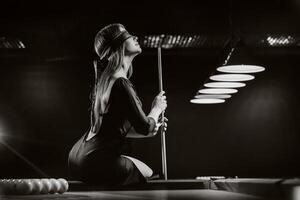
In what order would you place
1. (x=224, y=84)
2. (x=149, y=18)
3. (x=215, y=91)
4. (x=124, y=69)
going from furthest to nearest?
1. (x=215, y=91)
2. (x=224, y=84)
3. (x=149, y=18)
4. (x=124, y=69)

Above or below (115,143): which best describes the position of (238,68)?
above

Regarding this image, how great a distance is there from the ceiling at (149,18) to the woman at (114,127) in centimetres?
172

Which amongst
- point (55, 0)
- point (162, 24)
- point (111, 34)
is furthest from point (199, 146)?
point (111, 34)

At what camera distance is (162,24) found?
576 cm

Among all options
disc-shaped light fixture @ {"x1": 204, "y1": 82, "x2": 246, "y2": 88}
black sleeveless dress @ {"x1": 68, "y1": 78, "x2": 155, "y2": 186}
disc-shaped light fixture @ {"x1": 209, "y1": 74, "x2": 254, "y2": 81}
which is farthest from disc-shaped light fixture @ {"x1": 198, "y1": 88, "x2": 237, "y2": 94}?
black sleeveless dress @ {"x1": 68, "y1": 78, "x2": 155, "y2": 186}

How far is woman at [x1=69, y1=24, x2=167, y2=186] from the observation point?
3.59m

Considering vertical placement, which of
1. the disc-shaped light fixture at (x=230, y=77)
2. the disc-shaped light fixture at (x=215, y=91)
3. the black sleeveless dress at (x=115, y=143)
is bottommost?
the black sleeveless dress at (x=115, y=143)

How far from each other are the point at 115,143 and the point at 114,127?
124 mm

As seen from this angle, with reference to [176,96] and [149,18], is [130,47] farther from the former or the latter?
[176,96]

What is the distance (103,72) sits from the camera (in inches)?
154

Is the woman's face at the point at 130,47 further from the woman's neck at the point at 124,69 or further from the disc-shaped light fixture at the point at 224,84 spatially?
the disc-shaped light fixture at the point at 224,84

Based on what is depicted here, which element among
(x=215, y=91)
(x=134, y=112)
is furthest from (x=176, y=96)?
(x=134, y=112)

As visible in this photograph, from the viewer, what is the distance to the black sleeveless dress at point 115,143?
11.7 feet

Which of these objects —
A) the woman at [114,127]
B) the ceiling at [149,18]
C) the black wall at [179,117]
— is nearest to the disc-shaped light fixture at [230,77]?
the ceiling at [149,18]
